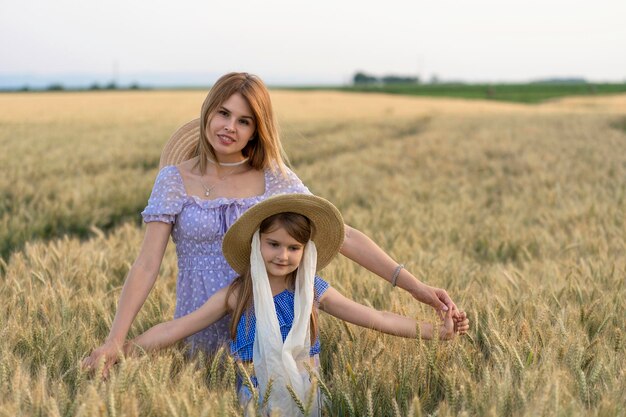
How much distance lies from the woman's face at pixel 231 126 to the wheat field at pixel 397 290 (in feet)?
1.33

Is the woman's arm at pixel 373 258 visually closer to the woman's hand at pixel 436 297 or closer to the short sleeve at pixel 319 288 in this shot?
the woman's hand at pixel 436 297

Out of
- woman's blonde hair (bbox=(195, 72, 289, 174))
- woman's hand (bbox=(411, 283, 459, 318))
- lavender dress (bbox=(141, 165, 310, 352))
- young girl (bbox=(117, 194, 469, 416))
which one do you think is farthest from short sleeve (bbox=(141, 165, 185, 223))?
woman's hand (bbox=(411, 283, 459, 318))

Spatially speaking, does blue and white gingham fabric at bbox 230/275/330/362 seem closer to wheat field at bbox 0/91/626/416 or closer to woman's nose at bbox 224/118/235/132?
wheat field at bbox 0/91/626/416

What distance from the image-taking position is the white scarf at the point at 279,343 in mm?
2338

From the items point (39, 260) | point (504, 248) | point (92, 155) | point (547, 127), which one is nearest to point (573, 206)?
point (504, 248)

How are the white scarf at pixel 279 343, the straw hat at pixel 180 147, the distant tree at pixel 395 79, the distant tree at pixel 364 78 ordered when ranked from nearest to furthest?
the white scarf at pixel 279 343 < the straw hat at pixel 180 147 < the distant tree at pixel 395 79 < the distant tree at pixel 364 78

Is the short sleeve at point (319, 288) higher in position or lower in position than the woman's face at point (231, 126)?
lower

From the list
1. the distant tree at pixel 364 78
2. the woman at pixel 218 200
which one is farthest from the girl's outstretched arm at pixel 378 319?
the distant tree at pixel 364 78

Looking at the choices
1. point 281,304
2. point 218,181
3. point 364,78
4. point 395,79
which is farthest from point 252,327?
point 364,78

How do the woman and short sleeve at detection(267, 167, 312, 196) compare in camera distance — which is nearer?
the woman

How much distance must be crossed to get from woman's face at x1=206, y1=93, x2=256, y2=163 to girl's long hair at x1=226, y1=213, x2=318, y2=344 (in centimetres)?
44

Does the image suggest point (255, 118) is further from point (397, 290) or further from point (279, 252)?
point (397, 290)

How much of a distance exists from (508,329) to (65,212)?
4733mm

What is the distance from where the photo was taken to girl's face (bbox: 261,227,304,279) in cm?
246
